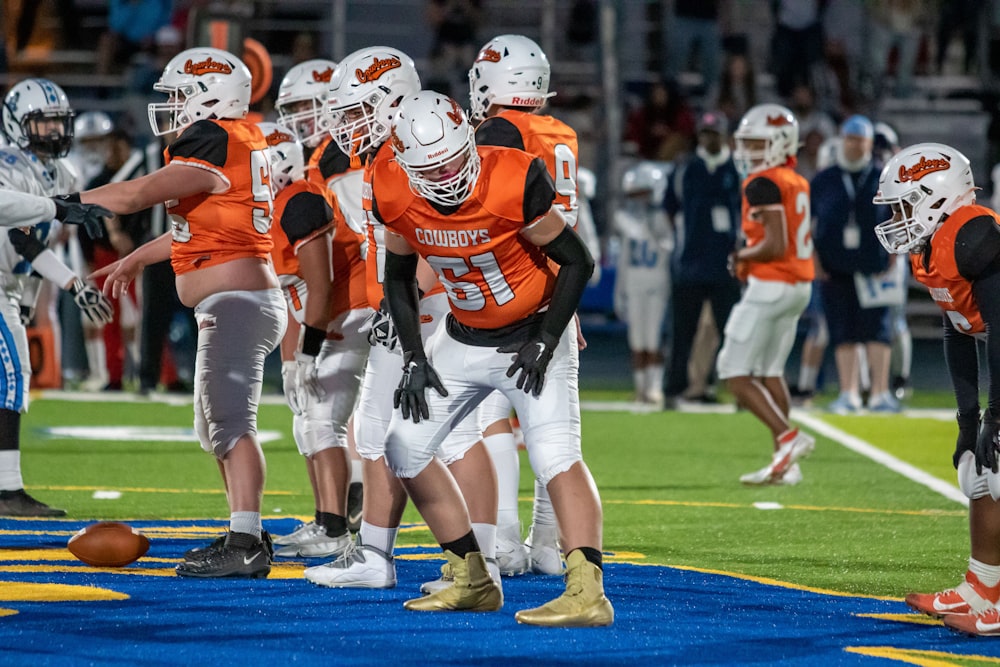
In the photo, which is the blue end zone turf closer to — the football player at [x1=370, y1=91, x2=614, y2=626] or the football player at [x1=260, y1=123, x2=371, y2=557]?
the football player at [x1=370, y1=91, x2=614, y2=626]

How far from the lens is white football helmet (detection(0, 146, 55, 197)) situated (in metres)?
7.53

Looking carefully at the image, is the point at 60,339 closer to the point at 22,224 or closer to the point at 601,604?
the point at 22,224

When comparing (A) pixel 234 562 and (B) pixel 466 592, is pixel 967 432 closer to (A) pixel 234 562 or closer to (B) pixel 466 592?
(B) pixel 466 592

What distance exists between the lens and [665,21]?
2123 cm

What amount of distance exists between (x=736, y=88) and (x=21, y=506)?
1399cm

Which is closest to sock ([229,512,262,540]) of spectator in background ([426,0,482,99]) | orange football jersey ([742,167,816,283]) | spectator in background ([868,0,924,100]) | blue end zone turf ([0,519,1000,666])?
blue end zone turf ([0,519,1000,666])

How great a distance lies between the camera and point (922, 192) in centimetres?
518

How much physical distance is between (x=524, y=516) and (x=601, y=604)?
2.94m

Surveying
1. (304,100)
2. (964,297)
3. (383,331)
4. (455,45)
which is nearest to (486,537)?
(383,331)

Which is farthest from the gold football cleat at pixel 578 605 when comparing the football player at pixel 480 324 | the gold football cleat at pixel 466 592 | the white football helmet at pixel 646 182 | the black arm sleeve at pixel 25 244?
the white football helmet at pixel 646 182

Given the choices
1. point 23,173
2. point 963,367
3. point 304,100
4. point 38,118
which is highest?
point 304,100

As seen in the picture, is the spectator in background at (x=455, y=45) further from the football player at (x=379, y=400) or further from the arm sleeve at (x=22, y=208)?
the arm sleeve at (x=22, y=208)

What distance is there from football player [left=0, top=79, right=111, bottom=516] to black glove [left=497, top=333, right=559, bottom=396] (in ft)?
10.1

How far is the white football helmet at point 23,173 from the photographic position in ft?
24.7
